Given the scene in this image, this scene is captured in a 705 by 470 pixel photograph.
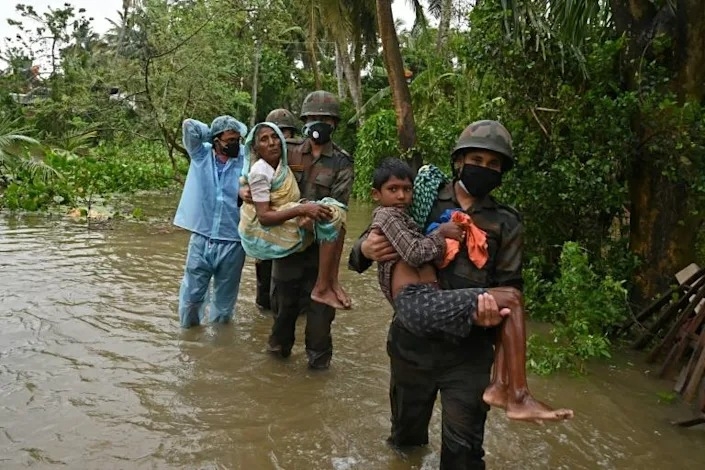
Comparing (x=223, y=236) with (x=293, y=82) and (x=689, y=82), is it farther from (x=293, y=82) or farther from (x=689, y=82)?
(x=293, y=82)

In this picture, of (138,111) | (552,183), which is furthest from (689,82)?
(138,111)

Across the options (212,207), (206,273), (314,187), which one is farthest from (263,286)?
(314,187)

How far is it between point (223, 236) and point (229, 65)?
45.3 feet

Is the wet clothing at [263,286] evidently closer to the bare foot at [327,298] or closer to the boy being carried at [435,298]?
the bare foot at [327,298]

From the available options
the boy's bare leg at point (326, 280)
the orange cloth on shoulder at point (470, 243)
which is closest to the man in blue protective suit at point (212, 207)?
the boy's bare leg at point (326, 280)

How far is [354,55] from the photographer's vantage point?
26.6 meters

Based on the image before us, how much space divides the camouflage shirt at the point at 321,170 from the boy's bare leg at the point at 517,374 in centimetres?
222

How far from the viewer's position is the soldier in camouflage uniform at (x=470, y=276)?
9.91 ft

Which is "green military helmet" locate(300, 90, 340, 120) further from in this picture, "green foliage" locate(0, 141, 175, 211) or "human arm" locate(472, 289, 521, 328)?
"green foliage" locate(0, 141, 175, 211)

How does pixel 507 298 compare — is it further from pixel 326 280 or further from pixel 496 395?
pixel 326 280

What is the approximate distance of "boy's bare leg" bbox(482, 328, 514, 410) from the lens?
108 inches

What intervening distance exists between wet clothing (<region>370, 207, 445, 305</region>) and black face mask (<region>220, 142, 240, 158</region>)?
2.76 meters

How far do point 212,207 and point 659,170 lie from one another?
384 centimetres

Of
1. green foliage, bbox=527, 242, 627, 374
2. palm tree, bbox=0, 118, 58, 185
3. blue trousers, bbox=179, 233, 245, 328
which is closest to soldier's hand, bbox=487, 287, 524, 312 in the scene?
green foliage, bbox=527, 242, 627, 374
